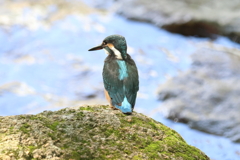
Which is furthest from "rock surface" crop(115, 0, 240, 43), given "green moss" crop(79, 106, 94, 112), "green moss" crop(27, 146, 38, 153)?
"green moss" crop(27, 146, 38, 153)

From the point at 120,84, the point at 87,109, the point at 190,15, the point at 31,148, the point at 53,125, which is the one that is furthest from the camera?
the point at 190,15

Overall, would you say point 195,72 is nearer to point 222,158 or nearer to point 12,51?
A: point 222,158

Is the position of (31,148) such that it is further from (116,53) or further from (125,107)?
(116,53)

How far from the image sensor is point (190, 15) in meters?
10.1

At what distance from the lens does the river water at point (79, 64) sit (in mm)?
7527

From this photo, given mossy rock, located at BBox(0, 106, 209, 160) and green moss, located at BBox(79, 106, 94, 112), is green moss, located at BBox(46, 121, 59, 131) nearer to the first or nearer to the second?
mossy rock, located at BBox(0, 106, 209, 160)

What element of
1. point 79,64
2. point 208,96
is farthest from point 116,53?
point 79,64

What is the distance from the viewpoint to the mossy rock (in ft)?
7.90

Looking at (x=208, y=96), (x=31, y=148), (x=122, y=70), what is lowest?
(x=31, y=148)

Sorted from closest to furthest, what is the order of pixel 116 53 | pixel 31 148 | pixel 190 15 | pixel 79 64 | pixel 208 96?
pixel 31 148
pixel 116 53
pixel 208 96
pixel 79 64
pixel 190 15

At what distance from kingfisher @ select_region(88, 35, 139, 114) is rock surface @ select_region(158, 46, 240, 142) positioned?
378 centimetres

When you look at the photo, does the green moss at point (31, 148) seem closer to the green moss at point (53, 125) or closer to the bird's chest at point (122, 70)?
the green moss at point (53, 125)

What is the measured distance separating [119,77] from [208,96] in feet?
14.8

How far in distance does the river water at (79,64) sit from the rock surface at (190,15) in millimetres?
284
